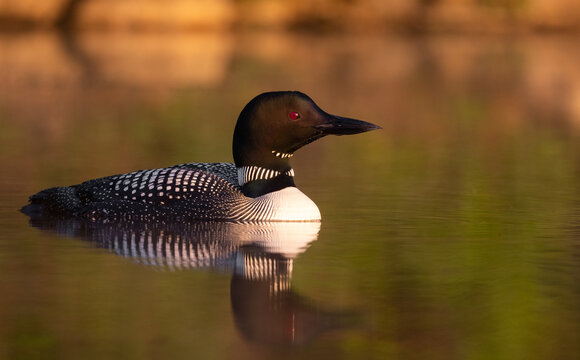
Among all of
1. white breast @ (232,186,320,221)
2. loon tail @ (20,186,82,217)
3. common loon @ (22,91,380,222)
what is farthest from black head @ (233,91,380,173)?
loon tail @ (20,186,82,217)

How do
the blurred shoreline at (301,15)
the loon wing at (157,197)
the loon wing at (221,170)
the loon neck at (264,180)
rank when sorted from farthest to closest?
the blurred shoreline at (301,15)
the loon wing at (221,170)
the loon neck at (264,180)
the loon wing at (157,197)

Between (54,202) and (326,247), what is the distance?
69.4 inches

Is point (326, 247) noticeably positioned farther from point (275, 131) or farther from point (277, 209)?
point (275, 131)

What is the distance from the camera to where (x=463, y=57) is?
995 inches

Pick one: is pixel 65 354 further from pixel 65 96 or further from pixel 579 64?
pixel 579 64

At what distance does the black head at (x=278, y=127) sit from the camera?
7.10 m

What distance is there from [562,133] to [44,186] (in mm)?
5825

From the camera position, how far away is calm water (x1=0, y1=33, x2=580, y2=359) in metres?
4.56

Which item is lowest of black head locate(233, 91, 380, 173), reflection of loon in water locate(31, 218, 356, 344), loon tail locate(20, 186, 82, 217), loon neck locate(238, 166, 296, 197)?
reflection of loon in water locate(31, 218, 356, 344)

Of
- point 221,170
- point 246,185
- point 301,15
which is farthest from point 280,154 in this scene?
point 301,15

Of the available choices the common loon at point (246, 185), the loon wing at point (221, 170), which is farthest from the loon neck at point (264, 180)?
the loon wing at point (221, 170)

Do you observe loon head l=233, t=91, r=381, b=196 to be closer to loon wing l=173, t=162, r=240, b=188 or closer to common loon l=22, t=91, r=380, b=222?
common loon l=22, t=91, r=380, b=222

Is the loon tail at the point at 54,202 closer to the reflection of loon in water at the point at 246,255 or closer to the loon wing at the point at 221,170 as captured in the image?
the reflection of loon in water at the point at 246,255

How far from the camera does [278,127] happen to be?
7094 millimetres
